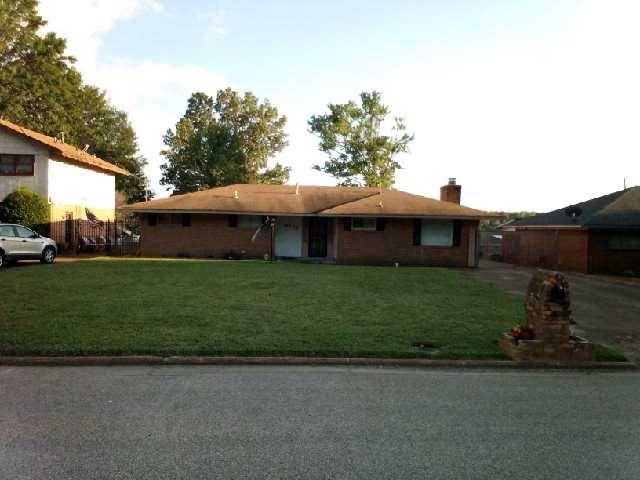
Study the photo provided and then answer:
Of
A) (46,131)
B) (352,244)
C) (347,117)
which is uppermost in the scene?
(347,117)

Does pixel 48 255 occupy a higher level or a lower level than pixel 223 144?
lower

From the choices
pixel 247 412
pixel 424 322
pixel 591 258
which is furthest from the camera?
pixel 591 258

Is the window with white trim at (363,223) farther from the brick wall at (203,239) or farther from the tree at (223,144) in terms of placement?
the tree at (223,144)

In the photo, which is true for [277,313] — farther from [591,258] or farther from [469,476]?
[591,258]

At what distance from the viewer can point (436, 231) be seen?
2361 centimetres

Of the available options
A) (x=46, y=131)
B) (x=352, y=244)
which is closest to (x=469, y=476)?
(x=352, y=244)

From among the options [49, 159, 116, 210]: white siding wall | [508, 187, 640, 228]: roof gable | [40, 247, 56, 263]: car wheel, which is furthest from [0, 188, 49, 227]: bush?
[508, 187, 640, 228]: roof gable

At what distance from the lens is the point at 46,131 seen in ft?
123

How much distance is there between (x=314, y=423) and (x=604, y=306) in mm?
10603

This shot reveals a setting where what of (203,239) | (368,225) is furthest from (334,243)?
(203,239)

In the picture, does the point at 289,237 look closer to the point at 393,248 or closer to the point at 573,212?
the point at 393,248

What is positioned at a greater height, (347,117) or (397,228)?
(347,117)

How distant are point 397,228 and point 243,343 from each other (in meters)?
16.8

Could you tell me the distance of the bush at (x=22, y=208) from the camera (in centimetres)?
2292
